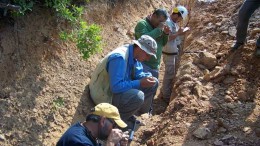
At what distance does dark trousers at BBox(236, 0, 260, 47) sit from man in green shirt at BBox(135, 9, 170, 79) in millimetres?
1012

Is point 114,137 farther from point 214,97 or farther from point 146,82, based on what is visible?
point 214,97

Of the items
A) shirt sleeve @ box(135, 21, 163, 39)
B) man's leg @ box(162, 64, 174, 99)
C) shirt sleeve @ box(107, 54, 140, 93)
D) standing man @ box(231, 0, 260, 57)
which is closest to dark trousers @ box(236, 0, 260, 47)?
standing man @ box(231, 0, 260, 57)

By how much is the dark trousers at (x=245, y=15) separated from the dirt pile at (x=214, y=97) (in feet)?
0.64

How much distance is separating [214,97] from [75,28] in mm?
2181

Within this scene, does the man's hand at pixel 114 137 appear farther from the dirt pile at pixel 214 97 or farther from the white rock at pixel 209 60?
the white rock at pixel 209 60

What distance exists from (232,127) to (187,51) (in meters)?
2.63

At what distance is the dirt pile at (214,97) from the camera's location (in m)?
4.44

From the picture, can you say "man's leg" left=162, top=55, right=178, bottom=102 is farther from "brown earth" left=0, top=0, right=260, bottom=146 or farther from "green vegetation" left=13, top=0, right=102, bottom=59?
"green vegetation" left=13, top=0, right=102, bottom=59

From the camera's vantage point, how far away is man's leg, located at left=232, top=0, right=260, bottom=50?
5312 millimetres

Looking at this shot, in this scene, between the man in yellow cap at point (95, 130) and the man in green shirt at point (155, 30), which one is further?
the man in green shirt at point (155, 30)

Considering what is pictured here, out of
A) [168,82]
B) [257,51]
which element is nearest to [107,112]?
[257,51]

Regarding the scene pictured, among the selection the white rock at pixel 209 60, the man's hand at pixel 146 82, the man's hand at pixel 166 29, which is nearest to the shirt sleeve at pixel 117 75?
the man's hand at pixel 146 82

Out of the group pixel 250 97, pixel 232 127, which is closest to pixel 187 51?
pixel 250 97

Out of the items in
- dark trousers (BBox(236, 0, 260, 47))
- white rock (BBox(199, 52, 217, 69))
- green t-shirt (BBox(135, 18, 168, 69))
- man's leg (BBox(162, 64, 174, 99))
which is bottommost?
man's leg (BBox(162, 64, 174, 99))
